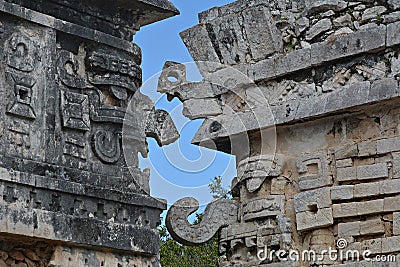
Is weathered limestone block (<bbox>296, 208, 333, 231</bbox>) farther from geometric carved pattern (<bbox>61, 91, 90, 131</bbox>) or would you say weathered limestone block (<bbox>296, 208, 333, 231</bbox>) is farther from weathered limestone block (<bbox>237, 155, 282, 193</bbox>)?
geometric carved pattern (<bbox>61, 91, 90, 131</bbox>)

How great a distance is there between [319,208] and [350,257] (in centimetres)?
43

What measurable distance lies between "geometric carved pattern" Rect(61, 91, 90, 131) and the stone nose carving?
57.9 inches

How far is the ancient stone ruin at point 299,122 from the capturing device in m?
6.48

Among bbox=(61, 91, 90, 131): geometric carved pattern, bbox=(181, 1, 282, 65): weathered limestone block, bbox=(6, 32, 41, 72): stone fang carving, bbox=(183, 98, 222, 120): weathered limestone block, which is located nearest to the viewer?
bbox=(181, 1, 282, 65): weathered limestone block

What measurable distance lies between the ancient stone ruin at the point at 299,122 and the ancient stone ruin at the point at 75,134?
2.18ft

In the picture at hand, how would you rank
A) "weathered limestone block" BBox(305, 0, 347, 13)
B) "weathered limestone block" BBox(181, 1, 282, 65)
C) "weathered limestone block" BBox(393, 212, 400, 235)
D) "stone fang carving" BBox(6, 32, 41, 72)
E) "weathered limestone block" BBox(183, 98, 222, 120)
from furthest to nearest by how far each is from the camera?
"stone fang carving" BBox(6, 32, 41, 72) < "weathered limestone block" BBox(183, 98, 222, 120) < "weathered limestone block" BBox(181, 1, 282, 65) < "weathered limestone block" BBox(305, 0, 347, 13) < "weathered limestone block" BBox(393, 212, 400, 235)

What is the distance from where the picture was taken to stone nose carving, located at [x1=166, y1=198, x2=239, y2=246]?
698 centimetres

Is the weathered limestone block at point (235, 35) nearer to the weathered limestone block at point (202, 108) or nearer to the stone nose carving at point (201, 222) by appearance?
the weathered limestone block at point (202, 108)

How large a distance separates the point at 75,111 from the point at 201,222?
5.55 ft

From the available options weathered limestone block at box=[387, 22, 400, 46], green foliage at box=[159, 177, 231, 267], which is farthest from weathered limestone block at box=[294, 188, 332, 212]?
green foliage at box=[159, 177, 231, 267]

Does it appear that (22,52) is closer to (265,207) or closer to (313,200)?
(265,207)

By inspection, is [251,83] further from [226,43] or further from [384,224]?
[384,224]

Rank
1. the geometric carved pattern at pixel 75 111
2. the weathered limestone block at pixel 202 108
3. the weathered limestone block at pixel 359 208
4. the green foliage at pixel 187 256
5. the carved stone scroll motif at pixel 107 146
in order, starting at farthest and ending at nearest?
1. the green foliage at pixel 187 256
2. the carved stone scroll motif at pixel 107 146
3. the geometric carved pattern at pixel 75 111
4. the weathered limestone block at pixel 202 108
5. the weathered limestone block at pixel 359 208

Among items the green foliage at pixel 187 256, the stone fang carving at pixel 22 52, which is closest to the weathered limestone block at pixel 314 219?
the stone fang carving at pixel 22 52
